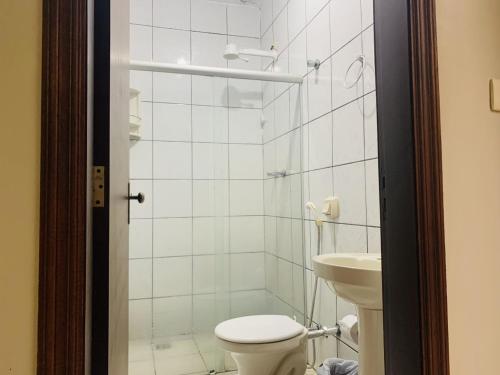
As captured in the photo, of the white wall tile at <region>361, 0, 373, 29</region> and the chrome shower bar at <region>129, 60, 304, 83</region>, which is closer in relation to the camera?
the white wall tile at <region>361, 0, 373, 29</region>

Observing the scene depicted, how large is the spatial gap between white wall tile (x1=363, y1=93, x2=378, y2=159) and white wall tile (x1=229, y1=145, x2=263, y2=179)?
3.70 feet

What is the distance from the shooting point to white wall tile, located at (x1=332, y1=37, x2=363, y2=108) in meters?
1.63

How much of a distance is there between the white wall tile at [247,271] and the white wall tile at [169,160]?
0.75m

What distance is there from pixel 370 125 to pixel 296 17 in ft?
3.81

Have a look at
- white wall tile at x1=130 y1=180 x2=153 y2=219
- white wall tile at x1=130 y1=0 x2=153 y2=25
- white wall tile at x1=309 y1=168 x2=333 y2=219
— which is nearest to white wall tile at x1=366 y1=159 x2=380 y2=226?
white wall tile at x1=309 y1=168 x2=333 y2=219

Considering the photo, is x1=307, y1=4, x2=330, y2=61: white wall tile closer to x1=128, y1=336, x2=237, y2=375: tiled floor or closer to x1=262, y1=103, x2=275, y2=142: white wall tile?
x1=262, y1=103, x2=275, y2=142: white wall tile

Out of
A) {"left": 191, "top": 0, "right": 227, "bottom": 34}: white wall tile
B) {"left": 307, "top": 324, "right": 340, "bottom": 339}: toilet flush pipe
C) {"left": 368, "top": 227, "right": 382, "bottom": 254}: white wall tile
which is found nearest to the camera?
{"left": 368, "top": 227, "right": 382, "bottom": 254}: white wall tile

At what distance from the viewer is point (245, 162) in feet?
8.38

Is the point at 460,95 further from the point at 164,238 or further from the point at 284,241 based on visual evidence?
the point at 164,238

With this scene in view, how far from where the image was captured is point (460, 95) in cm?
82

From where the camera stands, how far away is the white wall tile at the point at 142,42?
2.67 meters

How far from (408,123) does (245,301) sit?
1938 millimetres

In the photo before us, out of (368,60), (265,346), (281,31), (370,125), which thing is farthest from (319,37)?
(265,346)

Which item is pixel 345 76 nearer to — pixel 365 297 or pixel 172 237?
pixel 365 297
